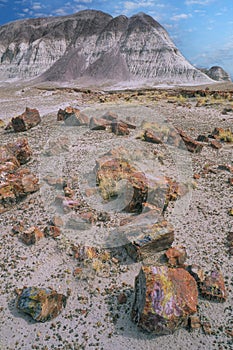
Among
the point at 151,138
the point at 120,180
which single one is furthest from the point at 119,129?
the point at 120,180

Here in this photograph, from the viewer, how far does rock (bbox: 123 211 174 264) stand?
6.56 metres

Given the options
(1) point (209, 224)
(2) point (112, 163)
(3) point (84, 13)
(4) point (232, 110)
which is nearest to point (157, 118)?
(4) point (232, 110)

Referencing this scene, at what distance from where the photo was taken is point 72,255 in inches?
269

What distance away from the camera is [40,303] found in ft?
17.7

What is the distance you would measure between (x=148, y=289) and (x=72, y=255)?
2.38m

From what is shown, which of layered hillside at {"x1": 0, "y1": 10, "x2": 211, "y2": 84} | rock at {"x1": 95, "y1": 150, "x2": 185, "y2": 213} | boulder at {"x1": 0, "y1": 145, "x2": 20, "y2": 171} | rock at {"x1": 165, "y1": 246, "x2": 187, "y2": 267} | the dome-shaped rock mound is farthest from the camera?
the dome-shaped rock mound

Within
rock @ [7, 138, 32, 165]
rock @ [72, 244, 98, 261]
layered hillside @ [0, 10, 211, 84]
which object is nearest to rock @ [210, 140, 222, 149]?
rock @ [7, 138, 32, 165]

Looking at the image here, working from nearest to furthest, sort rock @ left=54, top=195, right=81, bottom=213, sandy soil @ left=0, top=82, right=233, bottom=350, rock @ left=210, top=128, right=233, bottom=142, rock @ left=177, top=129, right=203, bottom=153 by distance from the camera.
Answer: sandy soil @ left=0, top=82, right=233, bottom=350, rock @ left=54, top=195, right=81, bottom=213, rock @ left=177, top=129, right=203, bottom=153, rock @ left=210, top=128, right=233, bottom=142

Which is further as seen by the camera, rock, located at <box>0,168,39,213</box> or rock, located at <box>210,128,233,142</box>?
rock, located at <box>210,128,233,142</box>

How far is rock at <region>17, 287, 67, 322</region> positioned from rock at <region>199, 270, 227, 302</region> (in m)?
2.77

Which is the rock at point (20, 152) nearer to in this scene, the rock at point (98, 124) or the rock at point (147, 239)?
the rock at point (98, 124)

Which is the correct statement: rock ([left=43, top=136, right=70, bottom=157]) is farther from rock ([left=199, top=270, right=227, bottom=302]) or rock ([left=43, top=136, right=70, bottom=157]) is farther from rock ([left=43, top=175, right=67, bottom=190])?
rock ([left=199, top=270, right=227, bottom=302])

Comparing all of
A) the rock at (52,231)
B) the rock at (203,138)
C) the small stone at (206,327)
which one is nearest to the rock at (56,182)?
the rock at (52,231)

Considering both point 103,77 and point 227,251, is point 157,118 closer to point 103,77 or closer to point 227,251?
point 227,251
